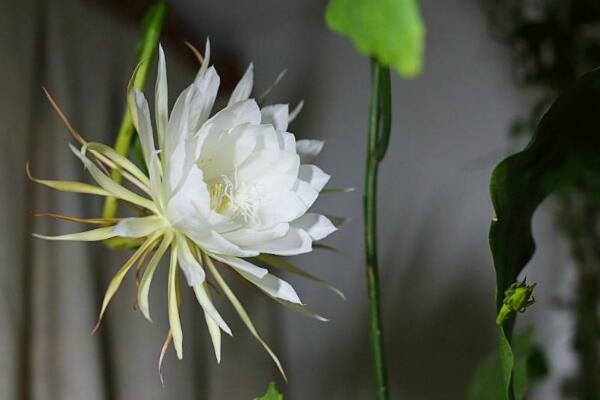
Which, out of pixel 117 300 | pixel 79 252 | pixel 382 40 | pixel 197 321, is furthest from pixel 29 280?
pixel 382 40

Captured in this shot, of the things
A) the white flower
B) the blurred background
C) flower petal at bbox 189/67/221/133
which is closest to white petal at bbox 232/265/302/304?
the white flower

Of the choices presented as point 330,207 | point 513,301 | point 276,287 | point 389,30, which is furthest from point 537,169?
point 330,207

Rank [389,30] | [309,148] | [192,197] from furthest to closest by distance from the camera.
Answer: [309,148] → [192,197] → [389,30]

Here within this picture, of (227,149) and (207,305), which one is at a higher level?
(227,149)

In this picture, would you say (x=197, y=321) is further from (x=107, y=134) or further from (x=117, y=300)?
(x=107, y=134)

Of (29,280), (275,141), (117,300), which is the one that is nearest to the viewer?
(275,141)

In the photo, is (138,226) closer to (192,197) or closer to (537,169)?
(192,197)

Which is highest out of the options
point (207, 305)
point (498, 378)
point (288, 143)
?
point (288, 143)
